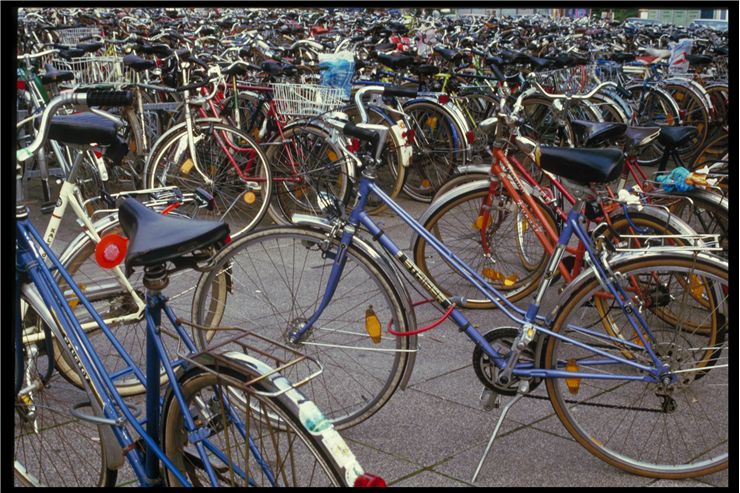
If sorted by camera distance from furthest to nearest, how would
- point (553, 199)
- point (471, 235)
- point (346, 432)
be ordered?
point (471, 235) < point (553, 199) < point (346, 432)

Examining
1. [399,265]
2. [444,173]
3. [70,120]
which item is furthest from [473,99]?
[70,120]

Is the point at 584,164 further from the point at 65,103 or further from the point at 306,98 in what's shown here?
the point at 306,98

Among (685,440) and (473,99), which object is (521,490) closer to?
(685,440)

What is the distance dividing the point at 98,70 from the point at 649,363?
222 inches

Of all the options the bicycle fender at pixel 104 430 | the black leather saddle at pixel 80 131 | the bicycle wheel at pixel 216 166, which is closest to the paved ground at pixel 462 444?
the bicycle fender at pixel 104 430

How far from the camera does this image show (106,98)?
3.31 m

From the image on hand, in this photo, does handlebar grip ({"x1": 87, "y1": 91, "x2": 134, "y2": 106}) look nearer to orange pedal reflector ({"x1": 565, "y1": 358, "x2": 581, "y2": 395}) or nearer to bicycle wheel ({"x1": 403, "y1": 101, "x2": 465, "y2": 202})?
orange pedal reflector ({"x1": 565, "y1": 358, "x2": 581, "y2": 395})

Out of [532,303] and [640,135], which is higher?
[640,135]

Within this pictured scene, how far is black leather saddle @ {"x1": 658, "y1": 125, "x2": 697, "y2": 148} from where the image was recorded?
4.83 metres

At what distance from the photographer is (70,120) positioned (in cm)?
350

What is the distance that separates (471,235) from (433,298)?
5.04ft

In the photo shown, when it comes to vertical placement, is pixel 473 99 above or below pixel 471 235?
above

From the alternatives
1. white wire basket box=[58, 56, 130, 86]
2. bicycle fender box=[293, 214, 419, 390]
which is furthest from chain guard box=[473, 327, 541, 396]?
white wire basket box=[58, 56, 130, 86]

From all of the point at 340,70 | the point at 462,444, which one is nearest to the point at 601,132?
the point at 462,444
